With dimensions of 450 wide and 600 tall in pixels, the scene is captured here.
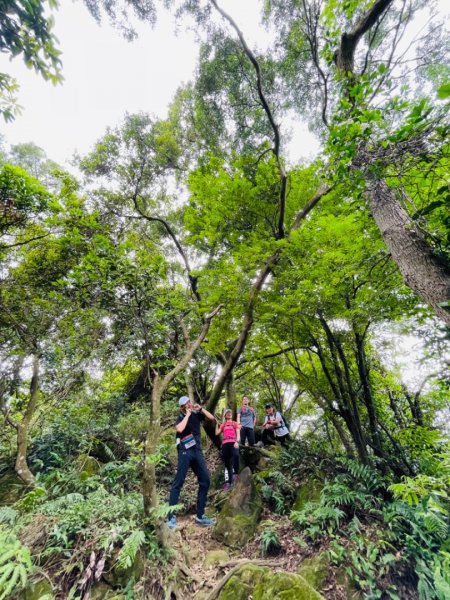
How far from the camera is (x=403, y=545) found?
396cm

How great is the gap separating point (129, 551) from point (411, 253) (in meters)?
5.26

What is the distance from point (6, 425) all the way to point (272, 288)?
8410mm

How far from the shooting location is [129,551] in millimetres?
3330

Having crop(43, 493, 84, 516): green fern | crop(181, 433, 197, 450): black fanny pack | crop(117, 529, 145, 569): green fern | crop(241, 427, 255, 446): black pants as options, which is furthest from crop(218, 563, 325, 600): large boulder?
crop(241, 427, 255, 446): black pants

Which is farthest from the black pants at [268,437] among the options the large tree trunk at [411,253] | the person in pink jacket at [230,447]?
the large tree trunk at [411,253]

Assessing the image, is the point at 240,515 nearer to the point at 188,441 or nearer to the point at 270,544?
the point at 270,544

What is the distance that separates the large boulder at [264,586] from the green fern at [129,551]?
4.10ft

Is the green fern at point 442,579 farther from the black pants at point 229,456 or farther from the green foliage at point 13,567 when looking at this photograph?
the green foliage at point 13,567

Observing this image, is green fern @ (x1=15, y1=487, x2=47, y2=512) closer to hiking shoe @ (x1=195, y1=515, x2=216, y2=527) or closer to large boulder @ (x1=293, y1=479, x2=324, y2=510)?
hiking shoe @ (x1=195, y1=515, x2=216, y2=527)

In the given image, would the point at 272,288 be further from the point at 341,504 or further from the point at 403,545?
the point at 403,545

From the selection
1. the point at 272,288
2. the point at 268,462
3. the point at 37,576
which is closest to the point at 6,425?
the point at 37,576

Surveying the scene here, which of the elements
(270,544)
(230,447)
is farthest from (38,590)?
(230,447)

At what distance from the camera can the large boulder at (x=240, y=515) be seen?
488 centimetres

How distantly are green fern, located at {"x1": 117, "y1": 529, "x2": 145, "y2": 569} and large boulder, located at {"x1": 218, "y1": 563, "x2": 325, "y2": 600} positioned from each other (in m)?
1.25
